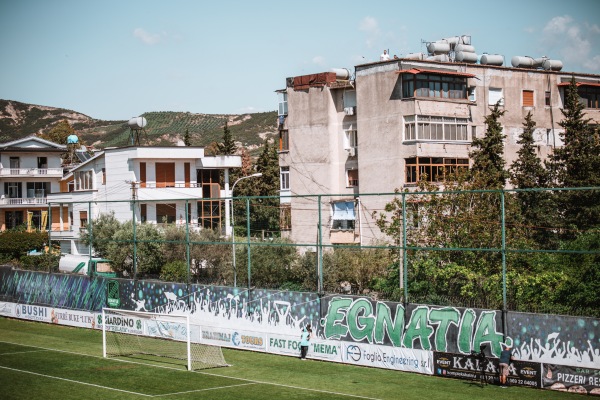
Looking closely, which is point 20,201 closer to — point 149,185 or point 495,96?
point 149,185

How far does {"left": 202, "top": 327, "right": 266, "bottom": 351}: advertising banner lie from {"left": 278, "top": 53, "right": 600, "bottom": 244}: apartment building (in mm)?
18077

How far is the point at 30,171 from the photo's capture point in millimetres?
92875

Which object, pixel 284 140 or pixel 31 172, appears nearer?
pixel 284 140

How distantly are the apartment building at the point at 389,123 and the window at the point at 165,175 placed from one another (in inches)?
419

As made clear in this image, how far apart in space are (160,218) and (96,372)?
35454 mm

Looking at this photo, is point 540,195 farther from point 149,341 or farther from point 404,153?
point 149,341

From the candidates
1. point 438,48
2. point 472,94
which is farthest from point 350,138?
point 472,94

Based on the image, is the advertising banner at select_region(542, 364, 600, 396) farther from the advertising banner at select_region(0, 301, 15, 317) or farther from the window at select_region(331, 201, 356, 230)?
the advertising banner at select_region(0, 301, 15, 317)

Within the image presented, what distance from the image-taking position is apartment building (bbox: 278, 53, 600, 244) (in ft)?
193

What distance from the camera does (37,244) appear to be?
73562 mm

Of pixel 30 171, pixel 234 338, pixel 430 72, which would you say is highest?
pixel 430 72

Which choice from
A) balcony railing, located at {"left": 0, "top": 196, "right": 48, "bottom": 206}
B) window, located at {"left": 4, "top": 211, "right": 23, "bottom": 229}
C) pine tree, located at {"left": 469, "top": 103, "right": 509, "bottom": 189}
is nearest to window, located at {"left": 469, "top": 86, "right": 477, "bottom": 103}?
pine tree, located at {"left": 469, "top": 103, "right": 509, "bottom": 189}

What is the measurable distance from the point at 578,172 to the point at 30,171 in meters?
65.3

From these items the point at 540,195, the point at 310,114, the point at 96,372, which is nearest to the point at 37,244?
the point at 310,114
